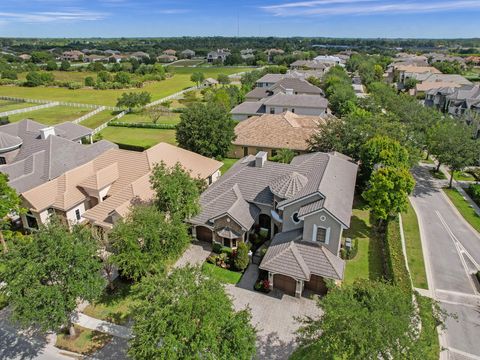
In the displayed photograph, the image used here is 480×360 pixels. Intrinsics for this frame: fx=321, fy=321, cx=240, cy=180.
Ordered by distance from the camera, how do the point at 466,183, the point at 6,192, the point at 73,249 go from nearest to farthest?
the point at 73,249, the point at 6,192, the point at 466,183

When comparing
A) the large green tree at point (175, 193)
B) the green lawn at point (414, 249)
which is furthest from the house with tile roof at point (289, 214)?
the green lawn at point (414, 249)

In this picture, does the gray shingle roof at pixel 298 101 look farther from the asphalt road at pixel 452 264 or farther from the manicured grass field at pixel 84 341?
the manicured grass field at pixel 84 341

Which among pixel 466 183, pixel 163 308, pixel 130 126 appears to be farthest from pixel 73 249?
pixel 130 126

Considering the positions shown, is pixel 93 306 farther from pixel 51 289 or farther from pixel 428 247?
pixel 428 247

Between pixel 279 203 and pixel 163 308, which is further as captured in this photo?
pixel 279 203

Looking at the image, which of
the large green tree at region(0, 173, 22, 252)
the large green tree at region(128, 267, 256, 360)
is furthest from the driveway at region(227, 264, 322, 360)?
the large green tree at region(0, 173, 22, 252)
